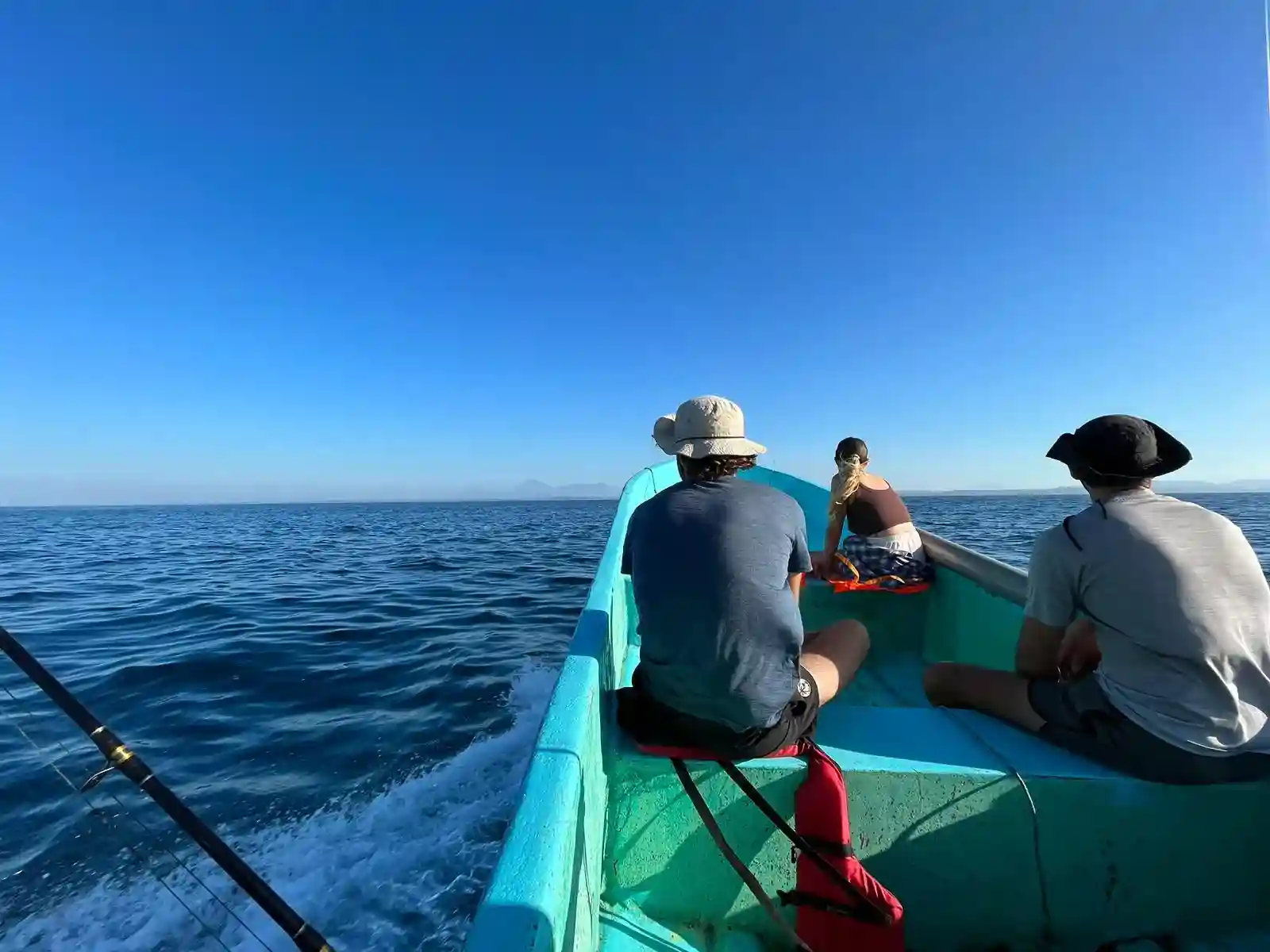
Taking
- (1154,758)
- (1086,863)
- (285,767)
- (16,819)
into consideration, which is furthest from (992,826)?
(16,819)

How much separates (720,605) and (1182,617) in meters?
1.31

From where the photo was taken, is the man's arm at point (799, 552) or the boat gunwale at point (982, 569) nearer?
the man's arm at point (799, 552)

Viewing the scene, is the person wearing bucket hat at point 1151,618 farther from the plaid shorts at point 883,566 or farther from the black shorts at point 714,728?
the plaid shorts at point 883,566

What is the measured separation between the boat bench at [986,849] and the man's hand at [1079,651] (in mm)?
485

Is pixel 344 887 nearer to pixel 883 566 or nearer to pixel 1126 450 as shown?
pixel 883 566

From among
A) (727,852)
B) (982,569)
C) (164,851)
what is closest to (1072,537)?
(727,852)

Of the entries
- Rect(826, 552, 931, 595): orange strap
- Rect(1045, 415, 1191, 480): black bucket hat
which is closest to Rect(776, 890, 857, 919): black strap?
Rect(1045, 415, 1191, 480): black bucket hat

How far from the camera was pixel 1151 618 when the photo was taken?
1726mm

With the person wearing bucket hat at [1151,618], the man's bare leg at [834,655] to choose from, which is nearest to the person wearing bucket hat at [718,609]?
the man's bare leg at [834,655]

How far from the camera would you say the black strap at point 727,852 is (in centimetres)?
161

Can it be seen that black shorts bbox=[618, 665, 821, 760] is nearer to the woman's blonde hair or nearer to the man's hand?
the man's hand

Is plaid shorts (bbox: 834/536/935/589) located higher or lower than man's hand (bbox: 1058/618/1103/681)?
higher

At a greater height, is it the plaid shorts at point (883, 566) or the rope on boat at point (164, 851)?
the plaid shorts at point (883, 566)

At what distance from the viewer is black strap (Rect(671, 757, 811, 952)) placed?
63.6 inches
